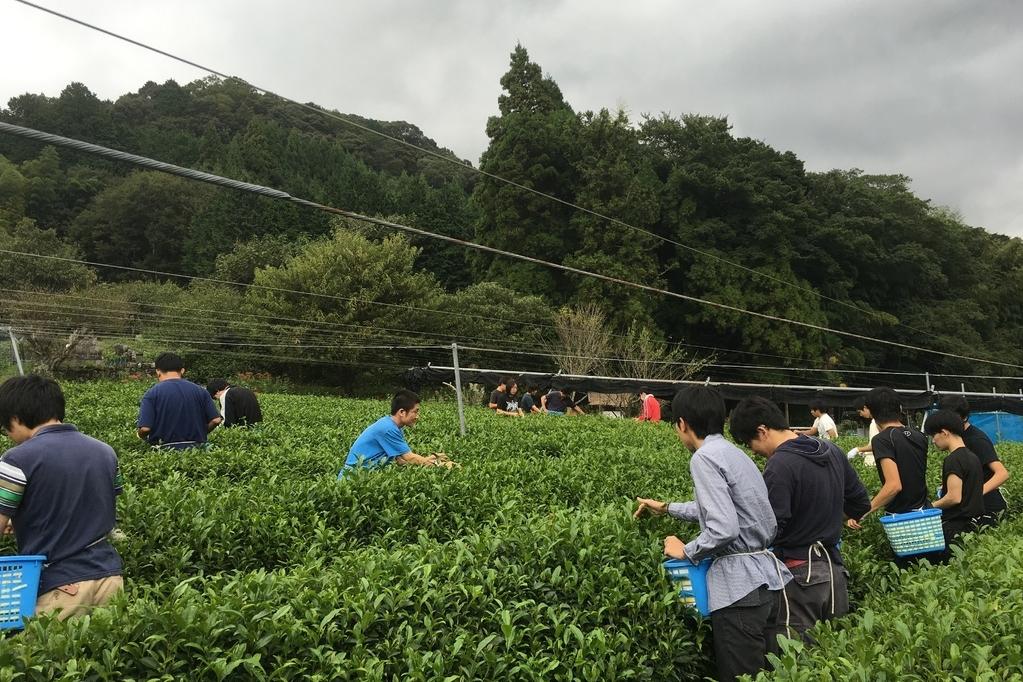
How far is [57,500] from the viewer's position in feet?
11.6

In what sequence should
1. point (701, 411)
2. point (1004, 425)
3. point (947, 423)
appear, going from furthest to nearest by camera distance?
1. point (1004, 425)
2. point (947, 423)
3. point (701, 411)


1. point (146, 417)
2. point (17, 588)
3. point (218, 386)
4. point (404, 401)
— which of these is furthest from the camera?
point (218, 386)

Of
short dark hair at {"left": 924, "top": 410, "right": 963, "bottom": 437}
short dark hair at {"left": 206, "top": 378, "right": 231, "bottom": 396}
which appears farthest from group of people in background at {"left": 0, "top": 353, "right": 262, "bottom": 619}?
short dark hair at {"left": 206, "top": 378, "right": 231, "bottom": 396}

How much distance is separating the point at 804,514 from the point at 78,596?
3806mm

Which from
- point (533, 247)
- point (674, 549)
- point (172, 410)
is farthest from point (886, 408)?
point (533, 247)

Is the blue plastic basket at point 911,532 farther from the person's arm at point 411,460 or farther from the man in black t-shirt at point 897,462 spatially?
the person's arm at point 411,460

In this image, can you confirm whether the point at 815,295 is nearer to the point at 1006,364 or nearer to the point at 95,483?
the point at 1006,364

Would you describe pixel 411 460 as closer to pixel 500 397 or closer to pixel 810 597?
pixel 810 597

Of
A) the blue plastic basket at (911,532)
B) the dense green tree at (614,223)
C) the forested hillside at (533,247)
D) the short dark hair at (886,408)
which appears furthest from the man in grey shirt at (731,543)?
the dense green tree at (614,223)

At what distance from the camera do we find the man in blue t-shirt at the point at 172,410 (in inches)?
298

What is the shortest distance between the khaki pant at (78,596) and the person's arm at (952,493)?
18.1 feet

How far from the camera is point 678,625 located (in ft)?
12.7

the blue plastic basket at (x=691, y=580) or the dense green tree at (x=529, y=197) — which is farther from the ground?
the dense green tree at (x=529, y=197)

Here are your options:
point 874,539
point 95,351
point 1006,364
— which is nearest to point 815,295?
point 1006,364
